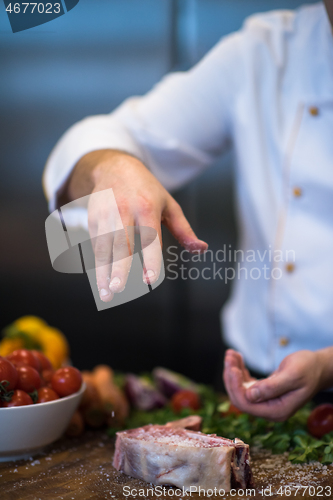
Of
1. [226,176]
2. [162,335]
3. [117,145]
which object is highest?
[117,145]

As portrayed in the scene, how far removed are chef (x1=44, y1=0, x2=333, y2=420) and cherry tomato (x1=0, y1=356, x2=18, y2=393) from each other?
0.91 feet

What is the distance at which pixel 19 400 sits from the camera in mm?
599

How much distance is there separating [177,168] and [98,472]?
679 mm

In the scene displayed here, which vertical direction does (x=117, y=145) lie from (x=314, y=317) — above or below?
above

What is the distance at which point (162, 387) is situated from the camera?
41.1 inches

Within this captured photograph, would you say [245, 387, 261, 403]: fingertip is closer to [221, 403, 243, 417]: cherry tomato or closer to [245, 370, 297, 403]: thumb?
[245, 370, 297, 403]: thumb

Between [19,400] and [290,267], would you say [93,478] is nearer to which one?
[19,400]

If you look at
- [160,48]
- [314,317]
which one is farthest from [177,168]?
[160,48]

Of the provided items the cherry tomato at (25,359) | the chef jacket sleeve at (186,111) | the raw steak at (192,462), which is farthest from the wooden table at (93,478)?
the chef jacket sleeve at (186,111)

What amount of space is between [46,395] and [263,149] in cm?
66

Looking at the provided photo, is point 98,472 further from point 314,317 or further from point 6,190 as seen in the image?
point 6,190

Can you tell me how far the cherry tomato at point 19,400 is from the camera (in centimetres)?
59

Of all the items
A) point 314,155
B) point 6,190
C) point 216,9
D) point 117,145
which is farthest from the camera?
point 216,9

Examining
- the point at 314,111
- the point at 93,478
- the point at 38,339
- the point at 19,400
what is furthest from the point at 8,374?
the point at 314,111
